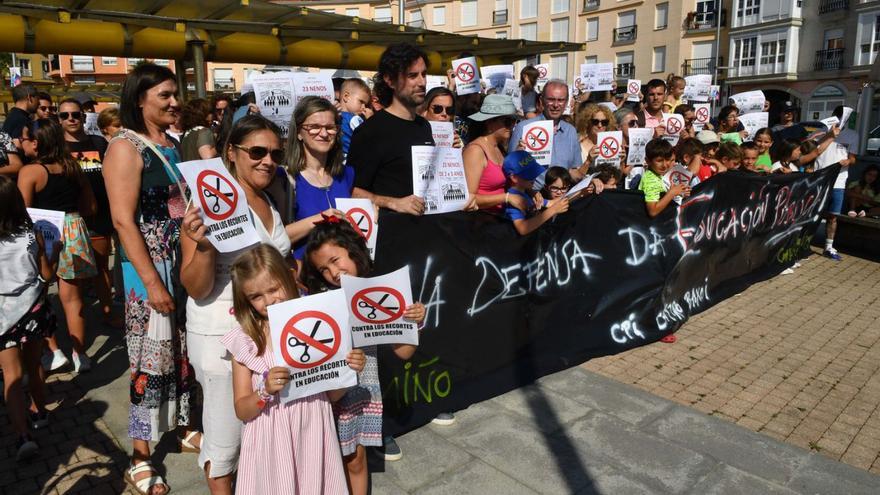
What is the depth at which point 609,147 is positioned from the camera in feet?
19.4

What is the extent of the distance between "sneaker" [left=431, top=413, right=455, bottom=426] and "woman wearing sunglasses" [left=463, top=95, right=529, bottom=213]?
133 cm

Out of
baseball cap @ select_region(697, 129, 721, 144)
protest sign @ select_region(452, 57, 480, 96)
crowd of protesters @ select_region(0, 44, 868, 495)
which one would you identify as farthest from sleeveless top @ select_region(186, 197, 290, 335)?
baseball cap @ select_region(697, 129, 721, 144)

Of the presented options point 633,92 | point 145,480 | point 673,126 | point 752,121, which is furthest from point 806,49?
point 145,480

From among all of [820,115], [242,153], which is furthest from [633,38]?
[242,153]

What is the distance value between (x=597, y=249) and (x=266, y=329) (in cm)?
332

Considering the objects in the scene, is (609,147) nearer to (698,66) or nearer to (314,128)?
(314,128)

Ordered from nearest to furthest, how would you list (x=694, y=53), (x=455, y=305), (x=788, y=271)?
(x=455, y=305)
(x=788, y=271)
(x=694, y=53)

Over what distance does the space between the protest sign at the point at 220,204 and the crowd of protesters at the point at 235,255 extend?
0.22ft

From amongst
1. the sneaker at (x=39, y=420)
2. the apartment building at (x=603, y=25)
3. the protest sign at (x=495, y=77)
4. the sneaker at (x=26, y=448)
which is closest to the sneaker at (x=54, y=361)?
the sneaker at (x=39, y=420)

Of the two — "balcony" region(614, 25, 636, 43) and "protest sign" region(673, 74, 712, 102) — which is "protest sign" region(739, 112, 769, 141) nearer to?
"protest sign" region(673, 74, 712, 102)

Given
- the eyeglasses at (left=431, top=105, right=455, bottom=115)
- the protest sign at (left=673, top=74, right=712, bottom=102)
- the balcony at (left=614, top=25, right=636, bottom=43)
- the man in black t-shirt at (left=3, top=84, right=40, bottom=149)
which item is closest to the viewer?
the eyeglasses at (left=431, top=105, right=455, bottom=115)

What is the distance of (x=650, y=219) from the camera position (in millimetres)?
5445

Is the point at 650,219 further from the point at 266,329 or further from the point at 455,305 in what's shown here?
the point at 266,329

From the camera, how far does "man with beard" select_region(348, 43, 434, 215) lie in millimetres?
3709
